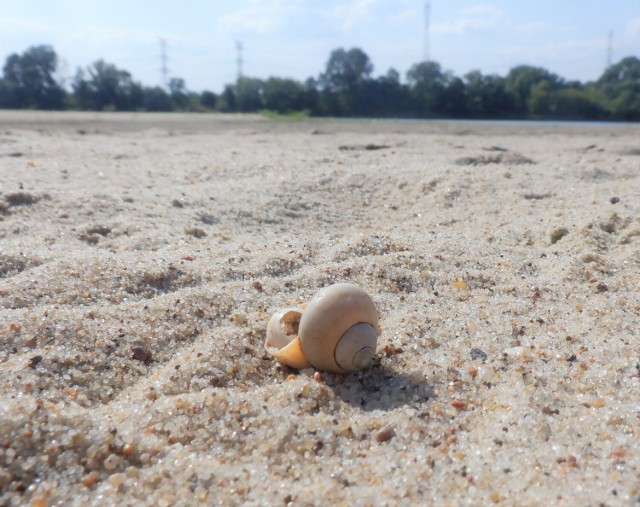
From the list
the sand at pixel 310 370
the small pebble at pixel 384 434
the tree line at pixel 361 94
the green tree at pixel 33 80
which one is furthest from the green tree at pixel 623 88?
the small pebble at pixel 384 434

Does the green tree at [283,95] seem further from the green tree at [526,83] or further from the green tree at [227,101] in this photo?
the green tree at [526,83]

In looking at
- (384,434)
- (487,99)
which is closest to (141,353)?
(384,434)

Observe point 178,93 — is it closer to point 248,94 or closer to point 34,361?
point 248,94

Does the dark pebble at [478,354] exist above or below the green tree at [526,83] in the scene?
below

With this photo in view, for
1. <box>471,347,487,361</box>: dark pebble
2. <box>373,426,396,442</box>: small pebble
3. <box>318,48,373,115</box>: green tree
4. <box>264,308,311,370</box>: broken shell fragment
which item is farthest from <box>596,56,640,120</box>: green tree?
<box>373,426,396,442</box>: small pebble

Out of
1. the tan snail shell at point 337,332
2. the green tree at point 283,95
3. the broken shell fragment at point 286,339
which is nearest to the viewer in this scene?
the tan snail shell at point 337,332

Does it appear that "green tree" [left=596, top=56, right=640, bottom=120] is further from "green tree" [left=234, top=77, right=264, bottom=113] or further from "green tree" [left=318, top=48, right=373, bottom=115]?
"green tree" [left=234, top=77, right=264, bottom=113]
